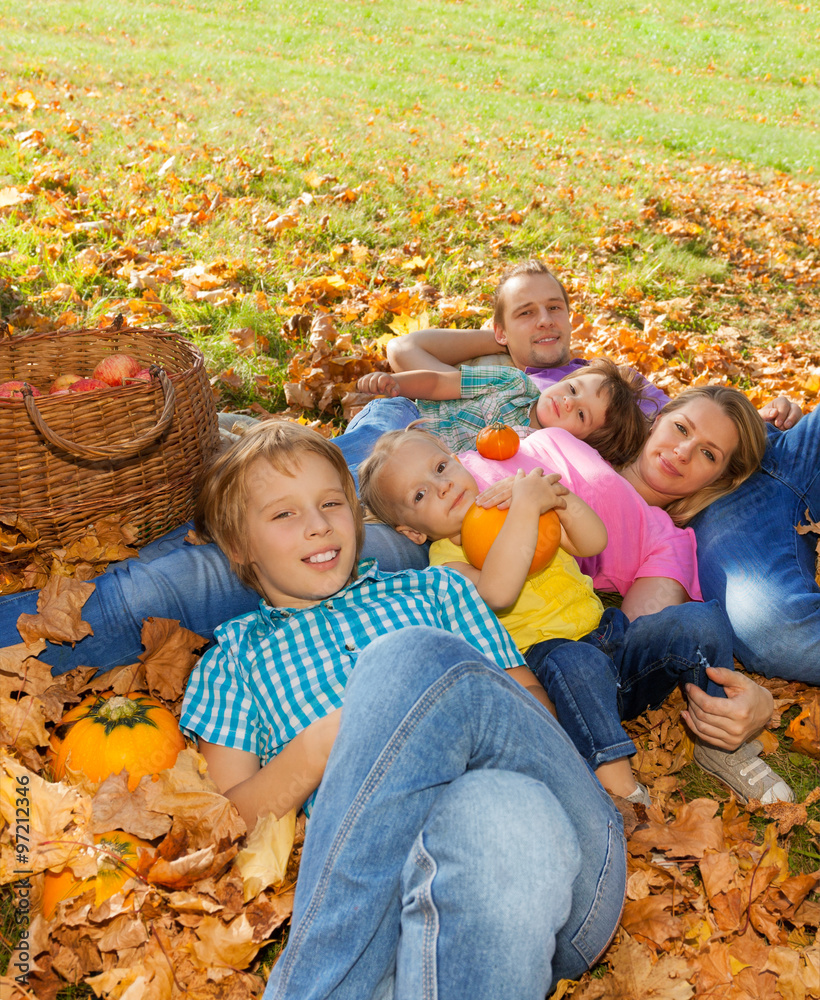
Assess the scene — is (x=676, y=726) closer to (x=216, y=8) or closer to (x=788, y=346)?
(x=788, y=346)

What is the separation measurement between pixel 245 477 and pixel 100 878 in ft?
3.66

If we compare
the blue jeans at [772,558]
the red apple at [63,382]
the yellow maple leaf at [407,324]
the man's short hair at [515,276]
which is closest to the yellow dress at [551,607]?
the blue jeans at [772,558]

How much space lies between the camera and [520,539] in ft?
8.20

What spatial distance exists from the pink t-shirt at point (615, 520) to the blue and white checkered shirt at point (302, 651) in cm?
72

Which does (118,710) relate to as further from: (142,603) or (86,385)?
(86,385)

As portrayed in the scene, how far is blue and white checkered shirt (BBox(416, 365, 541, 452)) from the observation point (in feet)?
12.4

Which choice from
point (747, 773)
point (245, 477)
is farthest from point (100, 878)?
point (747, 773)

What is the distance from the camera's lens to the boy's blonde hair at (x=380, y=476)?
113 inches

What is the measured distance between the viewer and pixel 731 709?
2465 mm

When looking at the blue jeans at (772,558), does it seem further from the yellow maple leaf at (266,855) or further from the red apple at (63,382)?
the red apple at (63,382)

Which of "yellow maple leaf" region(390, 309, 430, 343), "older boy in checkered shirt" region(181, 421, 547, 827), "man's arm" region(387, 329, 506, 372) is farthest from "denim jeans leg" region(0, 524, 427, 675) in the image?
"yellow maple leaf" region(390, 309, 430, 343)

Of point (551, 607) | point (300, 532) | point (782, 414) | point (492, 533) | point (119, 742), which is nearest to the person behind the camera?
point (119, 742)

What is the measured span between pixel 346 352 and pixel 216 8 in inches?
603

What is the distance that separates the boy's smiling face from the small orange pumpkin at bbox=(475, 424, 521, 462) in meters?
0.86
